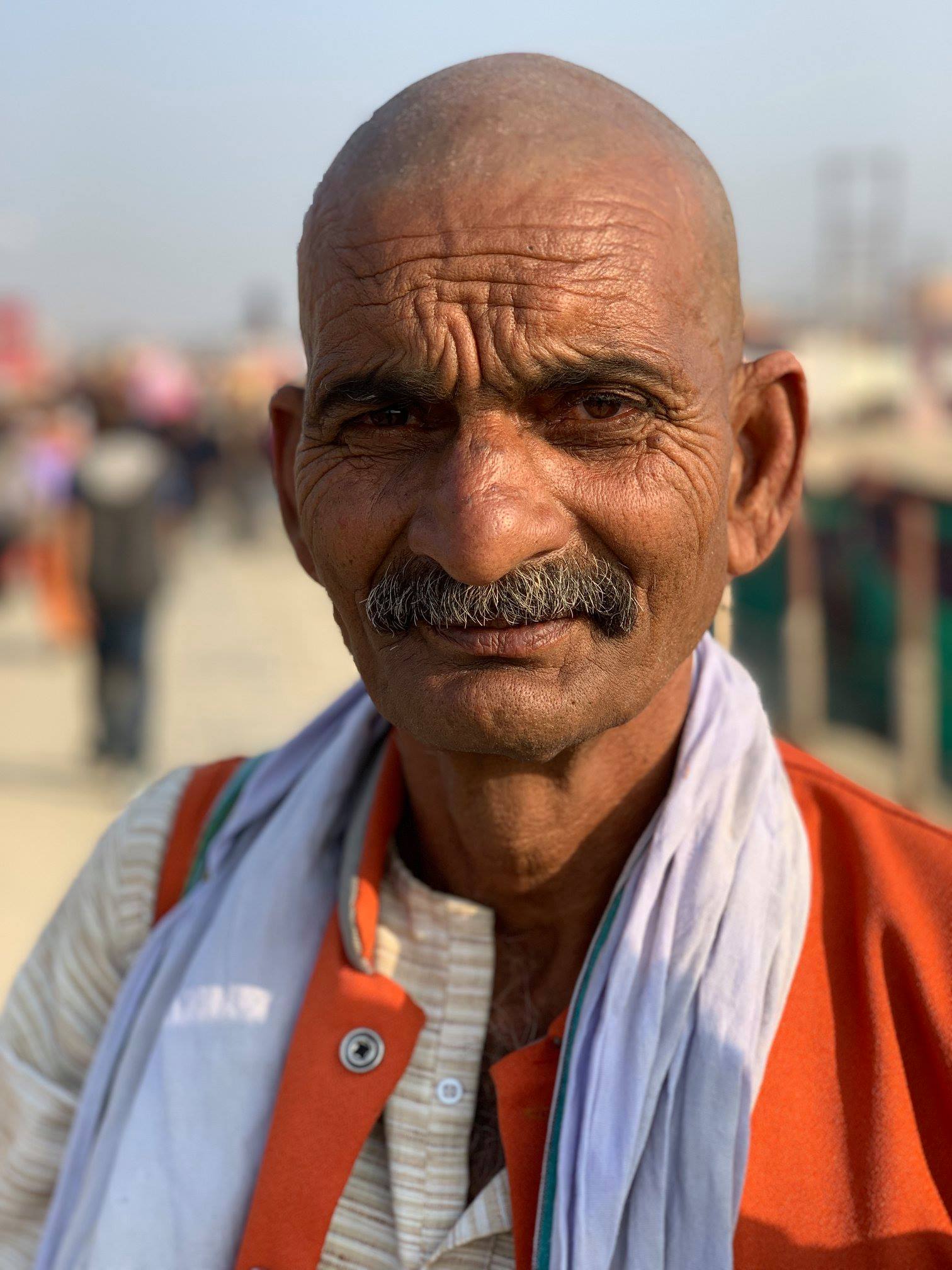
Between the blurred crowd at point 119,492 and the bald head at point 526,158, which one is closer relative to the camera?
the bald head at point 526,158

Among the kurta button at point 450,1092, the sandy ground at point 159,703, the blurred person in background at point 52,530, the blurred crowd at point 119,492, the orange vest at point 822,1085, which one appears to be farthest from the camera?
the blurred person in background at point 52,530

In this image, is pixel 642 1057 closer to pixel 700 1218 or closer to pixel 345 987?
pixel 700 1218

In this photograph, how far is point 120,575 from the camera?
6.84 meters

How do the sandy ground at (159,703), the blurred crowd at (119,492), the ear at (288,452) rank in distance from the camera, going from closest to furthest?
the ear at (288,452) < the sandy ground at (159,703) < the blurred crowd at (119,492)

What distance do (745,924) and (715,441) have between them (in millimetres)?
569

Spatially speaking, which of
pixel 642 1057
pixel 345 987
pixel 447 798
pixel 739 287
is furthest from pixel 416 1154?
pixel 739 287

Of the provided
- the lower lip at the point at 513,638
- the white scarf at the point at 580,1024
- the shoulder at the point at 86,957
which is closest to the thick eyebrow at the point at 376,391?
the lower lip at the point at 513,638

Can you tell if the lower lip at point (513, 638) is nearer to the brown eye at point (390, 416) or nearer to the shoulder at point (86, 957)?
the brown eye at point (390, 416)

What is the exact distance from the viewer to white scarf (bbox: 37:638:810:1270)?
1.45 m

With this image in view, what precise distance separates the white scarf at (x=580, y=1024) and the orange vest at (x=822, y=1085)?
0.04m

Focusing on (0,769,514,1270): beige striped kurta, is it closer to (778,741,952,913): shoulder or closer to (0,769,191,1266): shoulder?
(0,769,191,1266): shoulder

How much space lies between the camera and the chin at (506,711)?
1.46 m

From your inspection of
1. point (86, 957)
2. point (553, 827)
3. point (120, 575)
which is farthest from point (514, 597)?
point (120, 575)

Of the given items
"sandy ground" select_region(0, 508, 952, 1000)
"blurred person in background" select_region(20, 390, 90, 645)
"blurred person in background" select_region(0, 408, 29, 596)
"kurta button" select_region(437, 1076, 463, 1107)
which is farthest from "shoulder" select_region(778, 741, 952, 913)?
"blurred person in background" select_region(0, 408, 29, 596)
